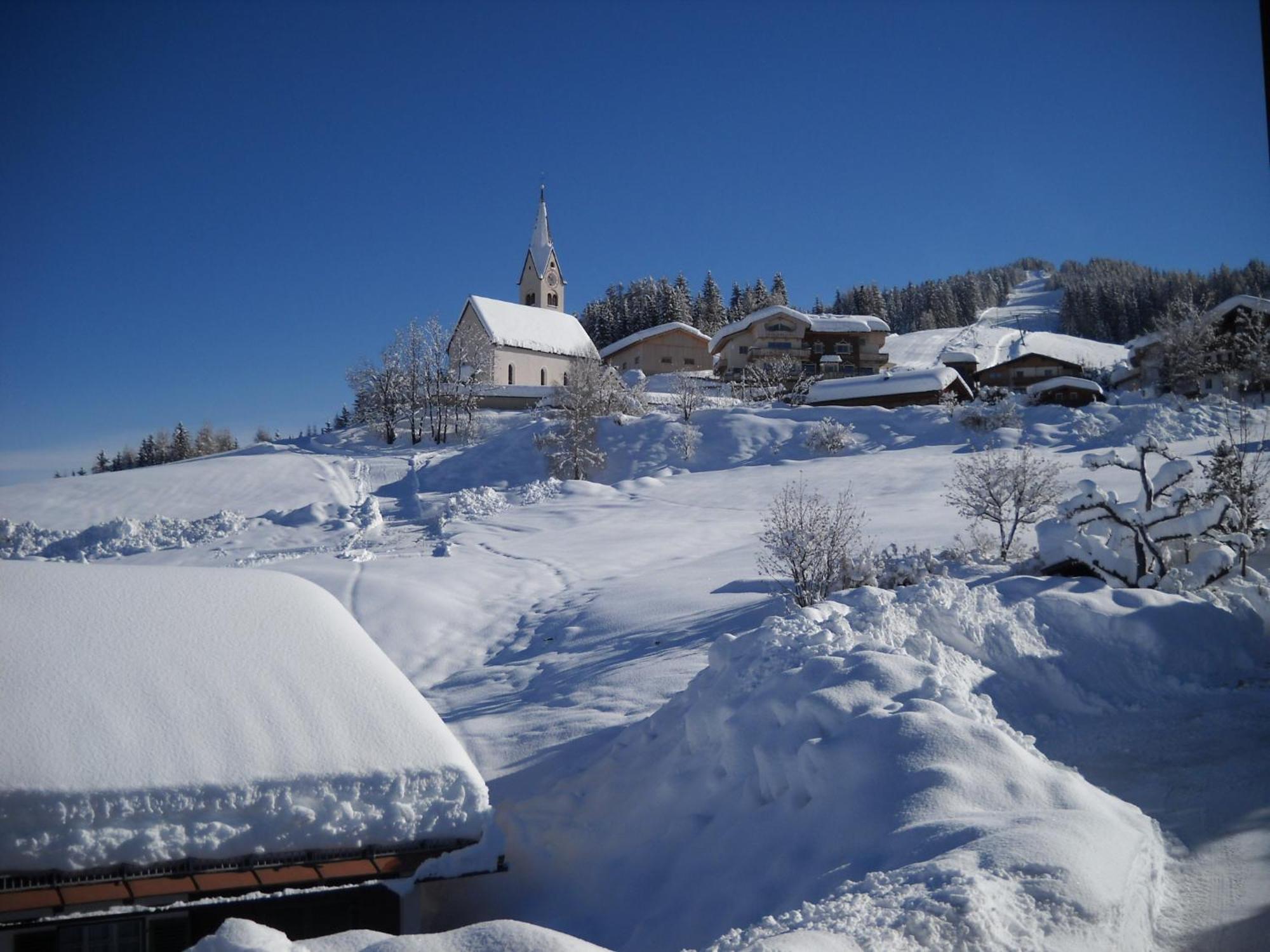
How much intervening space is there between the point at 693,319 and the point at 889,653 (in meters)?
76.9

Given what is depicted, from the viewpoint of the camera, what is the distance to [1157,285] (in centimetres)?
8350

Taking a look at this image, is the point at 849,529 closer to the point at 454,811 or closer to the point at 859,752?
the point at 859,752

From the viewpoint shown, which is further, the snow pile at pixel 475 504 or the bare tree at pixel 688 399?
the bare tree at pixel 688 399

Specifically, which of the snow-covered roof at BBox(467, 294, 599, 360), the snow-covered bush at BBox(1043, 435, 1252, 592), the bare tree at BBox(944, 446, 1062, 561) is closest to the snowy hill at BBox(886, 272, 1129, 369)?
the snow-covered roof at BBox(467, 294, 599, 360)

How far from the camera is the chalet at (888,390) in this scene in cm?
4747

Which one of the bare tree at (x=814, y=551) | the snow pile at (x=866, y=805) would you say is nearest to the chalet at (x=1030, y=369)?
the bare tree at (x=814, y=551)

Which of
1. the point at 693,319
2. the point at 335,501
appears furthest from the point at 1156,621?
the point at 693,319

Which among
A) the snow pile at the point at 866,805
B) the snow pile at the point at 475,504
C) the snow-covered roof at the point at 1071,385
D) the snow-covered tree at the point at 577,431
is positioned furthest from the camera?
the snow-covered roof at the point at 1071,385

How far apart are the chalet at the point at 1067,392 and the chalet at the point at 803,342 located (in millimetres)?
17099

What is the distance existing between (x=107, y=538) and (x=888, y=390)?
3961cm

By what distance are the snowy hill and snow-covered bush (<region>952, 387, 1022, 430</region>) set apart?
88.6 ft

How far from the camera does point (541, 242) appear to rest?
73062 mm

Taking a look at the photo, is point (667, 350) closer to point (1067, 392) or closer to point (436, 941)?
point (1067, 392)

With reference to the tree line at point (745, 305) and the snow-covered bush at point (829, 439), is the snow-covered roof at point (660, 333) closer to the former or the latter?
the tree line at point (745, 305)
